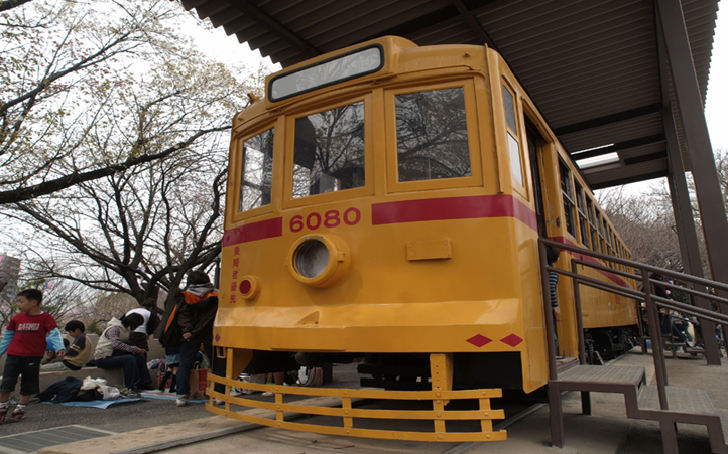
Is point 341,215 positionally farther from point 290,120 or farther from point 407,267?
Answer: point 290,120

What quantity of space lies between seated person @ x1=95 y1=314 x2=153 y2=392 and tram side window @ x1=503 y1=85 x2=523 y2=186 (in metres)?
5.72

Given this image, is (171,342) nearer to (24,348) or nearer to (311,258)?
(24,348)

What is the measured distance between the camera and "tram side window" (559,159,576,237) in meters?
5.48

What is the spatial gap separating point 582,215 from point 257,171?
442cm

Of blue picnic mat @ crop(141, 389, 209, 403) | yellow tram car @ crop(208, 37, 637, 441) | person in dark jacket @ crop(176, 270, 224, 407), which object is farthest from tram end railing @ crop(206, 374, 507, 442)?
blue picnic mat @ crop(141, 389, 209, 403)

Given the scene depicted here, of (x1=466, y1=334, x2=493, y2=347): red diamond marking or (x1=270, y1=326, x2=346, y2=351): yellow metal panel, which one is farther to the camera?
(x1=270, y1=326, x2=346, y2=351): yellow metal panel

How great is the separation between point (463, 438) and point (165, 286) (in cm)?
1762

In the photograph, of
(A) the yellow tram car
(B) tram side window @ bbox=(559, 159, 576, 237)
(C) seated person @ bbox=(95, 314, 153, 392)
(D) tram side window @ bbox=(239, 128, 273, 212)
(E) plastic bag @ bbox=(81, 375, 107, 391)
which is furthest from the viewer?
(C) seated person @ bbox=(95, 314, 153, 392)

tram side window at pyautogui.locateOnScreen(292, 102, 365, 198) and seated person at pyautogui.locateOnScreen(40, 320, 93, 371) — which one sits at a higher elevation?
tram side window at pyautogui.locateOnScreen(292, 102, 365, 198)

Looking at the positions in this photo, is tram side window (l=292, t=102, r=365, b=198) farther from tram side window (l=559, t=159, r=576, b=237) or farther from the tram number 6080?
tram side window (l=559, t=159, r=576, b=237)

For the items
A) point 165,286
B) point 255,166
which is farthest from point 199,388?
point 165,286

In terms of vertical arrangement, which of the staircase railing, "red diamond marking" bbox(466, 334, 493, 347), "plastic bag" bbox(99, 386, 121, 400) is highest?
the staircase railing

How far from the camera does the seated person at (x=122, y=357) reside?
656 centimetres

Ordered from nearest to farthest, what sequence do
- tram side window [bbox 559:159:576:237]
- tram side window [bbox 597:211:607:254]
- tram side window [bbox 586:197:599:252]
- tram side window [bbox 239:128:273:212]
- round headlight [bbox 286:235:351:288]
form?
round headlight [bbox 286:235:351:288], tram side window [bbox 239:128:273:212], tram side window [bbox 559:159:576:237], tram side window [bbox 586:197:599:252], tram side window [bbox 597:211:607:254]
